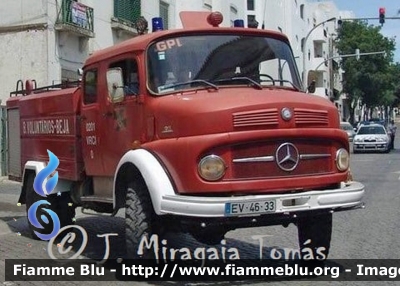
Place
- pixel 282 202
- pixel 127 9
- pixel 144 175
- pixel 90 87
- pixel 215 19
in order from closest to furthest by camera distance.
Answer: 1. pixel 282 202
2. pixel 144 175
3. pixel 215 19
4. pixel 90 87
5. pixel 127 9

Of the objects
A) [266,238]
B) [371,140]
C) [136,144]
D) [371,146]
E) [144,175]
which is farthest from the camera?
[371,146]

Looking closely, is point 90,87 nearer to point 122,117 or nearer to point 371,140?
point 122,117

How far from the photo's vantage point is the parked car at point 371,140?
3500 cm

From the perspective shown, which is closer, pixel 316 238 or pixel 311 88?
pixel 316 238

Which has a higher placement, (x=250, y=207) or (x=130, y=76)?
(x=130, y=76)

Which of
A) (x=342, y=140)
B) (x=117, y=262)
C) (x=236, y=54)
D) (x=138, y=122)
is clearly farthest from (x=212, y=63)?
(x=117, y=262)

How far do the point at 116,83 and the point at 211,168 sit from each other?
1666 millimetres

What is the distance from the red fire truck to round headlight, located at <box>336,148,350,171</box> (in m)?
0.01

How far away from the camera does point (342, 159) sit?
690cm

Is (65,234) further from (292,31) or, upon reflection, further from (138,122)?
(292,31)

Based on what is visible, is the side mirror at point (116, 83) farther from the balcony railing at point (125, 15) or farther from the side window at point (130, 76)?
the balcony railing at point (125, 15)

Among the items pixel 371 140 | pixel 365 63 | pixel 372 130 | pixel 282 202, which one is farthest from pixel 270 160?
pixel 365 63

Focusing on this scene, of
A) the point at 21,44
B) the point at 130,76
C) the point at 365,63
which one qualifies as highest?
the point at 365,63

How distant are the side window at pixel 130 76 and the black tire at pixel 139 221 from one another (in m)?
1.04
